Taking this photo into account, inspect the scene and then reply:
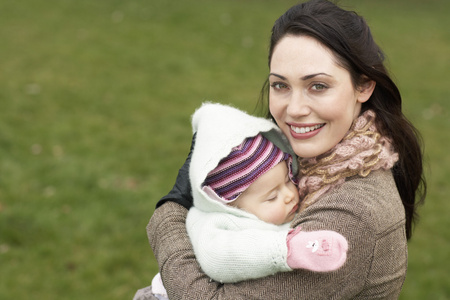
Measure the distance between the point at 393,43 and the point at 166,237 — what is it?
970cm

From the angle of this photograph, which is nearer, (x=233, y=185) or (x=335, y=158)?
(x=335, y=158)

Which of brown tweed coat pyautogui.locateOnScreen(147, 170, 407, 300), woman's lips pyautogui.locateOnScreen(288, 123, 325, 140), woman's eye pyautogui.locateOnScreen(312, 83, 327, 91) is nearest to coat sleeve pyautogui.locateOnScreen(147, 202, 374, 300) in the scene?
brown tweed coat pyautogui.locateOnScreen(147, 170, 407, 300)

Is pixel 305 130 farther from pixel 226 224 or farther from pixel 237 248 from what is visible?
pixel 237 248

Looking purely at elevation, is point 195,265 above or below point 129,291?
below

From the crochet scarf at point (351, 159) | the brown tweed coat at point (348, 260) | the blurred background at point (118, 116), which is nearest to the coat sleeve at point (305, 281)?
the brown tweed coat at point (348, 260)

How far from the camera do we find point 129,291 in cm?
420

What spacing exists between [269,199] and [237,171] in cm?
19

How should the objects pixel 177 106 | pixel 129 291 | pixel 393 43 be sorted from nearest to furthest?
pixel 129 291
pixel 177 106
pixel 393 43

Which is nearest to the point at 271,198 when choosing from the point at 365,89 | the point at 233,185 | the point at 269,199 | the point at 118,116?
the point at 269,199

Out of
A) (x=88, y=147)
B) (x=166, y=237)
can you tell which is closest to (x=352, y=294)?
(x=166, y=237)

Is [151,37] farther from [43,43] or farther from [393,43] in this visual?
[393,43]

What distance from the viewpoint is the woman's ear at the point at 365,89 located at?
2.26 m

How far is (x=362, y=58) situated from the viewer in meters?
2.19

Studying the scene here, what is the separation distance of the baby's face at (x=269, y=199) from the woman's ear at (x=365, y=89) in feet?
1.48
